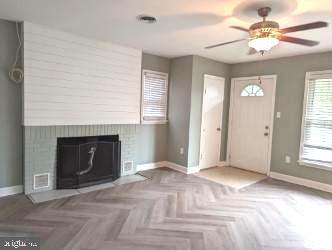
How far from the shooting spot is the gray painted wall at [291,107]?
416 centimetres

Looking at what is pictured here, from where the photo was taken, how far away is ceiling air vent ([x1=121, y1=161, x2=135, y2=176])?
14.7ft

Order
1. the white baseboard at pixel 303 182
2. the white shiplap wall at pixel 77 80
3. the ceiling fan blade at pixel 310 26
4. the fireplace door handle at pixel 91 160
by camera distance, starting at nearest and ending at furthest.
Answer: the ceiling fan blade at pixel 310 26 < the white shiplap wall at pixel 77 80 < the fireplace door handle at pixel 91 160 < the white baseboard at pixel 303 182

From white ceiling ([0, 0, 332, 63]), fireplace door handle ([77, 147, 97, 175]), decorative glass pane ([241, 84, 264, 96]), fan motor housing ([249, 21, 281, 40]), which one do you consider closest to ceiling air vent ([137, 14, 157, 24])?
white ceiling ([0, 0, 332, 63])

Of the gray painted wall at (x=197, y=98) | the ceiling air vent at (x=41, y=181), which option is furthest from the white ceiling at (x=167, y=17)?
the ceiling air vent at (x=41, y=181)

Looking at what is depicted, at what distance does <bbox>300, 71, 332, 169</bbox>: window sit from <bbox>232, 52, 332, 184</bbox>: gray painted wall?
0.34ft

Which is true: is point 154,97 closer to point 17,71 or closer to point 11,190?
point 17,71

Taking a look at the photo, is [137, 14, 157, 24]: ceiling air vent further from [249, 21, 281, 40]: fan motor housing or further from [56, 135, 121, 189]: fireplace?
[56, 135, 121, 189]: fireplace

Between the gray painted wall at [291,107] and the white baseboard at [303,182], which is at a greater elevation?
the gray painted wall at [291,107]

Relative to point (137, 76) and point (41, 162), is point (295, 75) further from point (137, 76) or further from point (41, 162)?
point (41, 162)

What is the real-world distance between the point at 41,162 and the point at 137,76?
2.21 metres

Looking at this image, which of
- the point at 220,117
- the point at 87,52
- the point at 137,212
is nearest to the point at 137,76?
the point at 87,52

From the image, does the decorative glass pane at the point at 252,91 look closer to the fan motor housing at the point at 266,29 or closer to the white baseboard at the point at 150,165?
the white baseboard at the point at 150,165

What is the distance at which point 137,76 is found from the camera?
176 inches

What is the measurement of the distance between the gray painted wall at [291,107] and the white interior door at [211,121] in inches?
40.9
